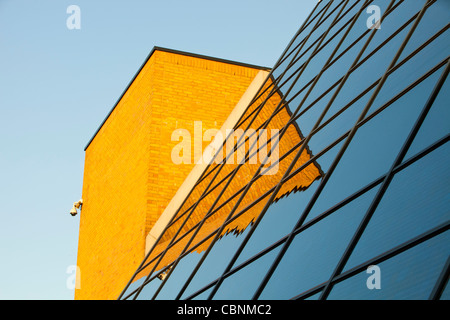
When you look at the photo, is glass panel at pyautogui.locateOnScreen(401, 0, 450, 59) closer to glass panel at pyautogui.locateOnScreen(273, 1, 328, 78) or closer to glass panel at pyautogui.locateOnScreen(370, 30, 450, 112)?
glass panel at pyautogui.locateOnScreen(370, 30, 450, 112)

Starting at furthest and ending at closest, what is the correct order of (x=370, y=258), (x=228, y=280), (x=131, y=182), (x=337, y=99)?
(x=131, y=182)
(x=337, y=99)
(x=228, y=280)
(x=370, y=258)

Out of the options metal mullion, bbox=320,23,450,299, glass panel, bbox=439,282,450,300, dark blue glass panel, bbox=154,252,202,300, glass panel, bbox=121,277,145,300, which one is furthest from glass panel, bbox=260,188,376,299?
glass panel, bbox=121,277,145,300

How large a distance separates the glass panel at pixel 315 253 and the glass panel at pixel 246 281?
349 millimetres

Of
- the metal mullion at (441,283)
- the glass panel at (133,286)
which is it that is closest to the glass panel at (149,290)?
the glass panel at (133,286)

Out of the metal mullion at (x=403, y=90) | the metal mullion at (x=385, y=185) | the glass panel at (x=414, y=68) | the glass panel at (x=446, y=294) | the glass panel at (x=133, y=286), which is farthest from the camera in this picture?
the glass panel at (x=133, y=286)

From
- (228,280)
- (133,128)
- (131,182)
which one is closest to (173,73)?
(133,128)

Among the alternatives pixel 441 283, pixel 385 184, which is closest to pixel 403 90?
pixel 385 184

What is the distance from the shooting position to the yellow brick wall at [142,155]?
58.2 feet

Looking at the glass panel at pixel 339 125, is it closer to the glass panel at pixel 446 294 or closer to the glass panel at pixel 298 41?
the glass panel at pixel 446 294

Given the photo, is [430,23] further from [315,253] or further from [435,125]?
[315,253]

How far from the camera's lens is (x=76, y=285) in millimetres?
21703

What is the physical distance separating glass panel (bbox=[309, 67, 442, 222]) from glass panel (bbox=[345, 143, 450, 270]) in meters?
0.58
